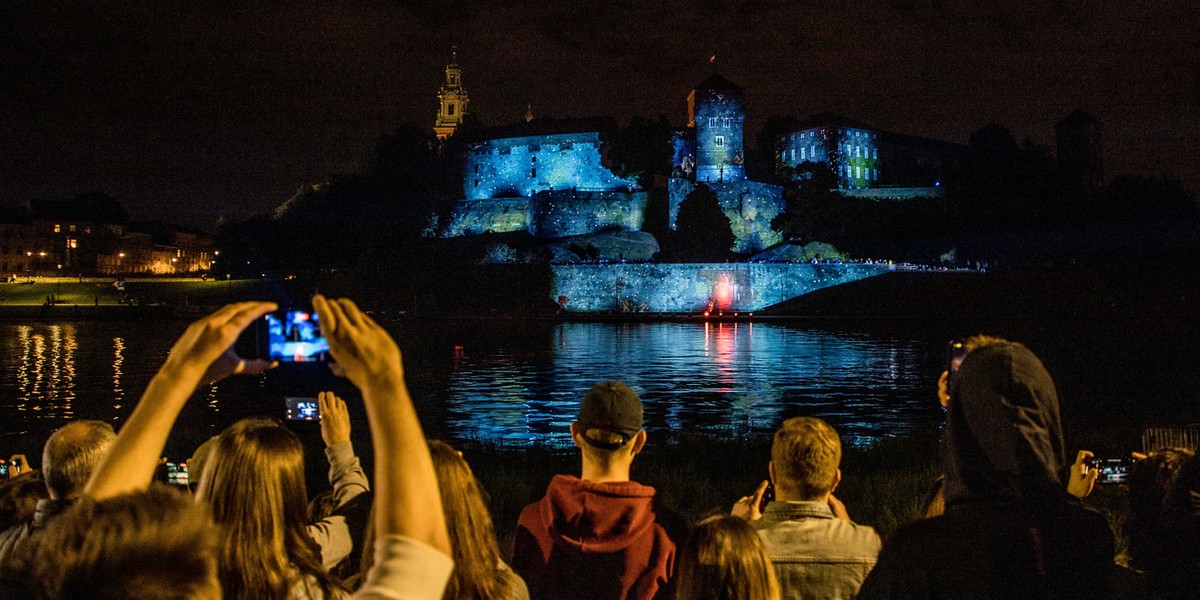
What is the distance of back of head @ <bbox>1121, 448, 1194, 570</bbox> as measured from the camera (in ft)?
15.5

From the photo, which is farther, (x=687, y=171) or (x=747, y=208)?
(x=687, y=171)

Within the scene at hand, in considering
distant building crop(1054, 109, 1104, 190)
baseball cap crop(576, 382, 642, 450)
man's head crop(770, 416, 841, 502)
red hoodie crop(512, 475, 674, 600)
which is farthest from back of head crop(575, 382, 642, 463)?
distant building crop(1054, 109, 1104, 190)

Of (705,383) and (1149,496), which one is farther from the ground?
(1149,496)

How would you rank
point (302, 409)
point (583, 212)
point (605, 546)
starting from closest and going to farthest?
1. point (605, 546)
2. point (302, 409)
3. point (583, 212)

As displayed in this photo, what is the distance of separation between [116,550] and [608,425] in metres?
2.43

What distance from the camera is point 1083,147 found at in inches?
3538

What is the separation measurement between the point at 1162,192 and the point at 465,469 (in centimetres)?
9889

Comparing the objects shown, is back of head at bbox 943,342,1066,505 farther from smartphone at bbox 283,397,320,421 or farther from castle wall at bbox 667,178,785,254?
castle wall at bbox 667,178,785,254

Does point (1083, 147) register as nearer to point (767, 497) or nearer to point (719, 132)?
point (719, 132)

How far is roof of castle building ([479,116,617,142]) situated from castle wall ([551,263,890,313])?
21.7 m

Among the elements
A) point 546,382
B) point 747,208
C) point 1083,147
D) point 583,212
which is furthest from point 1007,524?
point 1083,147

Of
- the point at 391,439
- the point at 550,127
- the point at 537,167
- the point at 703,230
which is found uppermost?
the point at 550,127

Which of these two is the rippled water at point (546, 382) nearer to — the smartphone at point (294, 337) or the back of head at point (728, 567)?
the smartphone at point (294, 337)

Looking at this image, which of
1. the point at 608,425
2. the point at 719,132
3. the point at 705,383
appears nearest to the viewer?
the point at 608,425
